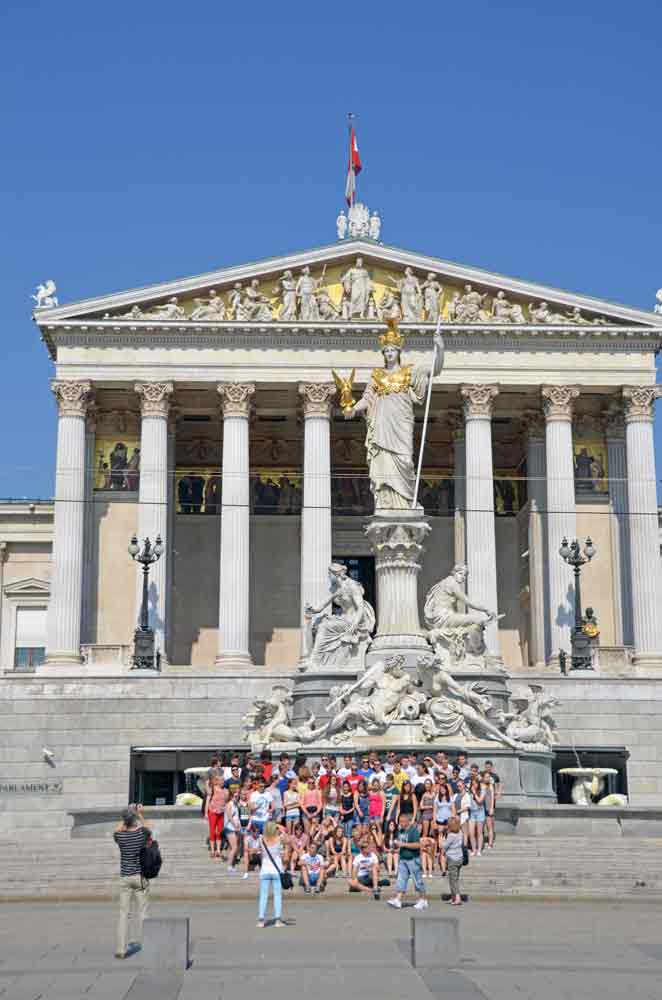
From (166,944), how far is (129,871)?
1.67 m

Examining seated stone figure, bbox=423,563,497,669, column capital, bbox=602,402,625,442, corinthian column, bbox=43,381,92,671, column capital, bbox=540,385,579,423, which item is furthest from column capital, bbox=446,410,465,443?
seated stone figure, bbox=423,563,497,669

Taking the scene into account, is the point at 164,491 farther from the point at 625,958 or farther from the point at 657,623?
the point at 625,958

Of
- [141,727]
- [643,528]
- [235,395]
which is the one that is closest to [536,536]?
[643,528]

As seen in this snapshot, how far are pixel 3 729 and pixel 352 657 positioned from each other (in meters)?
12.9

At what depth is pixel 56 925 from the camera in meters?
18.5

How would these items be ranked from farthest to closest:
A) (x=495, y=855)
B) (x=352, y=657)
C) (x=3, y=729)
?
(x=3, y=729)
(x=352, y=657)
(x=495, y=855)

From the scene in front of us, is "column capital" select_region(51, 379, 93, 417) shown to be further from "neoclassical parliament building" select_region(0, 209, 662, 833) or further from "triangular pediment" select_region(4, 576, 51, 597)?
"triangular pediment" select_region(4, 576, 51, 597)

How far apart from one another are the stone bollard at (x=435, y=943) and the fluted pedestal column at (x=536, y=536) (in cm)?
4081

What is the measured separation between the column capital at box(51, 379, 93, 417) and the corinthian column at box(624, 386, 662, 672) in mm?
20246

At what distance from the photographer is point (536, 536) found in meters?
56.6

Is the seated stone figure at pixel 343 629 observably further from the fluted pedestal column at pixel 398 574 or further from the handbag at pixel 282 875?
the handbag at pixel 282 875

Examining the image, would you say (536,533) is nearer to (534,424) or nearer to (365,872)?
(534,424)

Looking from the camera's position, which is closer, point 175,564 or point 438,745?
point 438,745

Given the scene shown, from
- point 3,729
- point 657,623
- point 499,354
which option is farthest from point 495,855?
point 499,354
